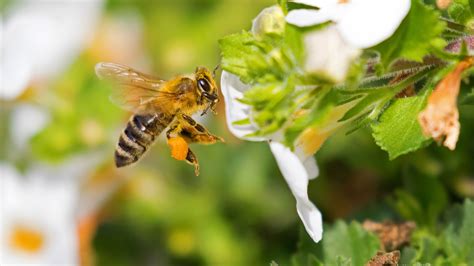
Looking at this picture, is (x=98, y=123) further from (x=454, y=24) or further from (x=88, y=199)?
(x=454, y=24)

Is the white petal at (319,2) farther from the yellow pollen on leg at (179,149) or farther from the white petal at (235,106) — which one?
the yellow pollen on leg at (179,149)

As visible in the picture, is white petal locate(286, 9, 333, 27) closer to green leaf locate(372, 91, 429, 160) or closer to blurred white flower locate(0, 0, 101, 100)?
green leaf locate(372, 91, 429, 160)

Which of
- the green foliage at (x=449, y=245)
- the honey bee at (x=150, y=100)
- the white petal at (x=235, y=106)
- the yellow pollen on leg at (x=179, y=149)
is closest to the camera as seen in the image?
the white petal at (x=235, y=106)

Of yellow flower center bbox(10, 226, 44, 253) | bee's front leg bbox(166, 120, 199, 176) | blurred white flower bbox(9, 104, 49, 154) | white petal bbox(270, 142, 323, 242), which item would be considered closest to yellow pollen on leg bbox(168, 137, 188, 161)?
bee's front leg bbox(166, 120, 199, 176)

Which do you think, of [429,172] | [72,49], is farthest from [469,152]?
[72,49]

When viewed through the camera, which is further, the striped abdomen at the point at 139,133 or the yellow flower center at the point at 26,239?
the yellow flower center at the point at 26,239

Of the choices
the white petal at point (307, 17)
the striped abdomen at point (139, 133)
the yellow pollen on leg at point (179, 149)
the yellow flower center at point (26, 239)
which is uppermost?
the white petal at point (307, 17)

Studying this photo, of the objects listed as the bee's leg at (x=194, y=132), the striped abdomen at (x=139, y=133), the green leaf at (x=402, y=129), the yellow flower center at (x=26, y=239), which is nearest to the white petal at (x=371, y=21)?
the green leaf at (x=402, y=129)
